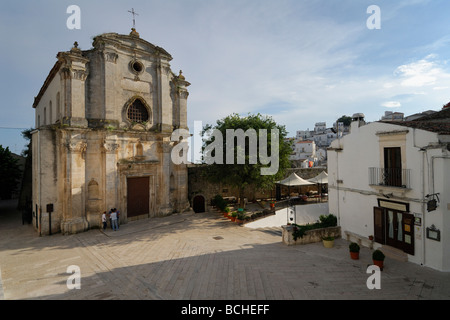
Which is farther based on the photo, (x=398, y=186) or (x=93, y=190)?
(x=93, y=190)

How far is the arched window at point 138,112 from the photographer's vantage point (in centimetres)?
1831

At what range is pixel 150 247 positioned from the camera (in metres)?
12.3

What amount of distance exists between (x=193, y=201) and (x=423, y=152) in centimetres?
1748

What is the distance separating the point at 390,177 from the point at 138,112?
17.5 m

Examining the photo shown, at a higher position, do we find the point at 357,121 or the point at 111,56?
the point at 111,56

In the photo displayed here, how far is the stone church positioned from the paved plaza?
2.75 meters

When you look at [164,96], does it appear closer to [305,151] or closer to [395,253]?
[395,253]

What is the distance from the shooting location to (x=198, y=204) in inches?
885

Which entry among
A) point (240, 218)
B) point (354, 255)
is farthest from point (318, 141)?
point (354, 255)

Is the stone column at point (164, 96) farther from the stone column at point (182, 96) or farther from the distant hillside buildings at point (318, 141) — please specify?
the distant hillside buildings at point (318, 141)

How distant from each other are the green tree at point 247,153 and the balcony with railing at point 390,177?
8.05m

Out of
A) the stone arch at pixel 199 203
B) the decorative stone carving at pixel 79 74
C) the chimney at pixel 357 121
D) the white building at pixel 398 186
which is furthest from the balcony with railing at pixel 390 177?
the decorative stone carving at pixel 79 74
